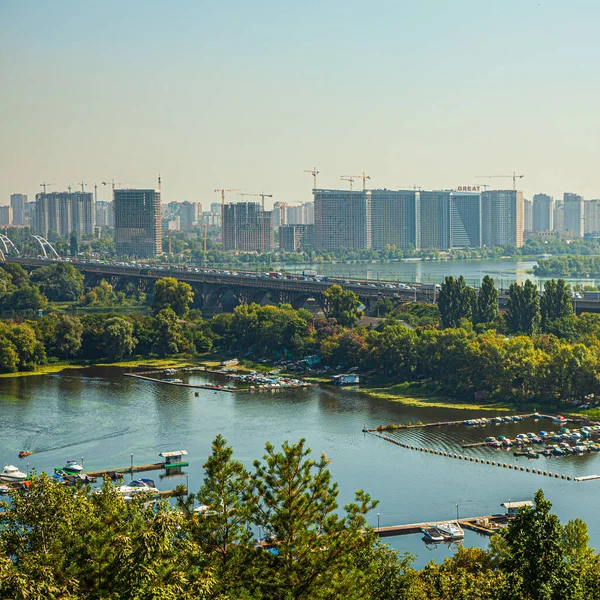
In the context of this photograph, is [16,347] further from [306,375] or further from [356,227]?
[356,227]

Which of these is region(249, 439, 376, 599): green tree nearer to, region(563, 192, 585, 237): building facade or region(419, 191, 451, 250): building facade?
region(419, 191, 451, 250): building facade

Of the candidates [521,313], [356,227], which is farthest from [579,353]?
[356,227]

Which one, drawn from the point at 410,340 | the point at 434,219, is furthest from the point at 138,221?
the point at 410,340

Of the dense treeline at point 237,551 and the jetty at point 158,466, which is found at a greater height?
the dense treeline at point 237,551

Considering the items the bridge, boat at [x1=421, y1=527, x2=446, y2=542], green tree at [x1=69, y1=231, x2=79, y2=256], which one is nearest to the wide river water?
boat at [x1=421, y1=527, x2=446, y2=542]

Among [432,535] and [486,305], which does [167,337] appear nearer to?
[486,305]

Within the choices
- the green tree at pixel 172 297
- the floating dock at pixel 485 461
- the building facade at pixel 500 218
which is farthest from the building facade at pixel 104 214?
the floating dock at pixel 485 461

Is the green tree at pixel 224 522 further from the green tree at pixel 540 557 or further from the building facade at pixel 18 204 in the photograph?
the building facade at pixel 18 204
